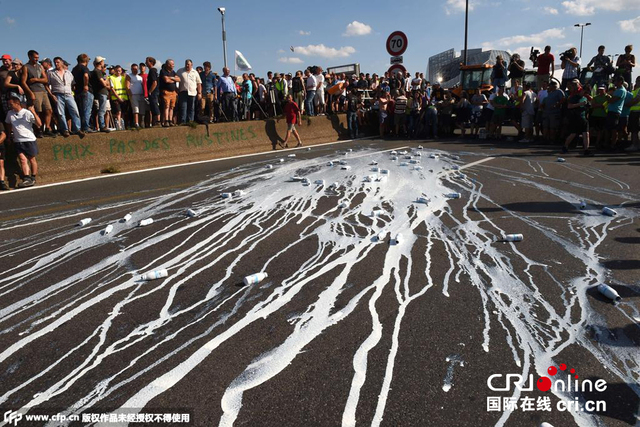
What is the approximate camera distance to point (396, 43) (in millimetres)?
13016

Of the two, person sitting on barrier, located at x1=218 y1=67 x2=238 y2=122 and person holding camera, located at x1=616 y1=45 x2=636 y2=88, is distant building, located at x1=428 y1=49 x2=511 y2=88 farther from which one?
person sitting on barrier, located at x1=218 y1=67 x2=238 y2=122

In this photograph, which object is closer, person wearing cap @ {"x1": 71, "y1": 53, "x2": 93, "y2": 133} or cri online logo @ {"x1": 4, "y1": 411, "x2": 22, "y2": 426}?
cri online logo @ {"x1": 4, "y1": 411, "x2": 22, "y2": 426}

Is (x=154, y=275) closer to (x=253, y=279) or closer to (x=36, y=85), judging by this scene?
(x=253, y=279)

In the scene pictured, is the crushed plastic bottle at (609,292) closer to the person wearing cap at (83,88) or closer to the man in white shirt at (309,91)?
the person wearing cap at (83,88)

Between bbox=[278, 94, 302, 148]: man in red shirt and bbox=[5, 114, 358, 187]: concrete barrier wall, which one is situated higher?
bbox=[278, 94, 302, 148]: man in red shirt

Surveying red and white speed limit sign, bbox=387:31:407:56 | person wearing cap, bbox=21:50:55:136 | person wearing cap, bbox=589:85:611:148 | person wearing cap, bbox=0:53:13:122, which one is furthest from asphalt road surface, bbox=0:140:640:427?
red and white speed limit sign, bbox=387:31:407:56

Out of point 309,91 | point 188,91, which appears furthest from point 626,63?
point 188,91

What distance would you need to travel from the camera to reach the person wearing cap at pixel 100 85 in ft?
35.1

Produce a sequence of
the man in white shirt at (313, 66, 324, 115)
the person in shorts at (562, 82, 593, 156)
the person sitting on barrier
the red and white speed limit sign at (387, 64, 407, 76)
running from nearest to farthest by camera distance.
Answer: the person in shorts at (562, 82, 593, 156), the red and white speed limit sign at (387, 64, 407, 76), the person sitting on barrier, the man in white shirt at (313, 66, 324, 115)

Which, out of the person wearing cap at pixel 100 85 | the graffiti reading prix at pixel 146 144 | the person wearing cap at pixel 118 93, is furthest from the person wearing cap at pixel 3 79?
the person wearing cap at pixel 118 93

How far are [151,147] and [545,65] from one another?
1397cm

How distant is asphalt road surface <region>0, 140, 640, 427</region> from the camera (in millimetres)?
2523

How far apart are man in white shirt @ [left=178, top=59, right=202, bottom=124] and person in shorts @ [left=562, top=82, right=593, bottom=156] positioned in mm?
10346

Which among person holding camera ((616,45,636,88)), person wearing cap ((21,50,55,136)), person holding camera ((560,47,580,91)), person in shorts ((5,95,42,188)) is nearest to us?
person in shorts ((5,95,42,188))
